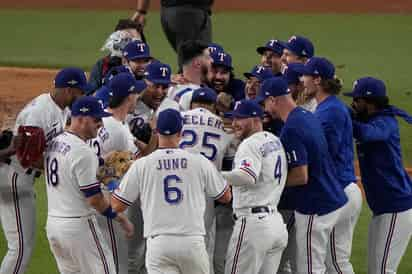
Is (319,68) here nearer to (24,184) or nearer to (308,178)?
(308,178)

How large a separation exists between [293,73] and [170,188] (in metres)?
1.82

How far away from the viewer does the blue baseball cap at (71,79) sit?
7980 mm

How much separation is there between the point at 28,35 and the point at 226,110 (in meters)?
13.6

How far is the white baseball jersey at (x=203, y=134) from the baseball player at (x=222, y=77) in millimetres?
955

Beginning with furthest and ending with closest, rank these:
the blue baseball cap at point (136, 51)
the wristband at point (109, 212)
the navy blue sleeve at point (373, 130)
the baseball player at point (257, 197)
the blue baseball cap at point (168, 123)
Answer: the blue baseball cap at point (136, 51), the navy blue sleeve at point (373, 130), the baseball player at point (257, 197), the wristband at point (109, 212), the blue baseball cap at point (168, 123)

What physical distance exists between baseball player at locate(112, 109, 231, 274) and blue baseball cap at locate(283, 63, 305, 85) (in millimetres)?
1535

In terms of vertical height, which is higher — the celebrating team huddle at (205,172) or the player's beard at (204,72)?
the player's beard at (204,72)

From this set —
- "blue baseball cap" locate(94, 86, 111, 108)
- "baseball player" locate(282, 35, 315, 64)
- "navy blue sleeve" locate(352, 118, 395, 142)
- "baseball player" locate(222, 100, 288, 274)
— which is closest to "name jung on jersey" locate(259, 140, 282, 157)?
"baseball player" locate(222, 100, 288, 274)

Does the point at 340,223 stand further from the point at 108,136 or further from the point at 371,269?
the point at 108,136

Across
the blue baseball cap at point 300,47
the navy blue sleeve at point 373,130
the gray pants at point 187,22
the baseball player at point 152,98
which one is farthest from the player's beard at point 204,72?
the gray pants at point 187,22

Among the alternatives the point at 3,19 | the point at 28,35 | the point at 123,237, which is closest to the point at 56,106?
the point at 123,237

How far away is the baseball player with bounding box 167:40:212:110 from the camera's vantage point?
8719 mm

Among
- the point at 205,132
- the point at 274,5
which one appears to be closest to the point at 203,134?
the point at 205,132

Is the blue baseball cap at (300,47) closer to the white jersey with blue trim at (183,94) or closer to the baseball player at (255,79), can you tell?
the baseball player at (255,79)
